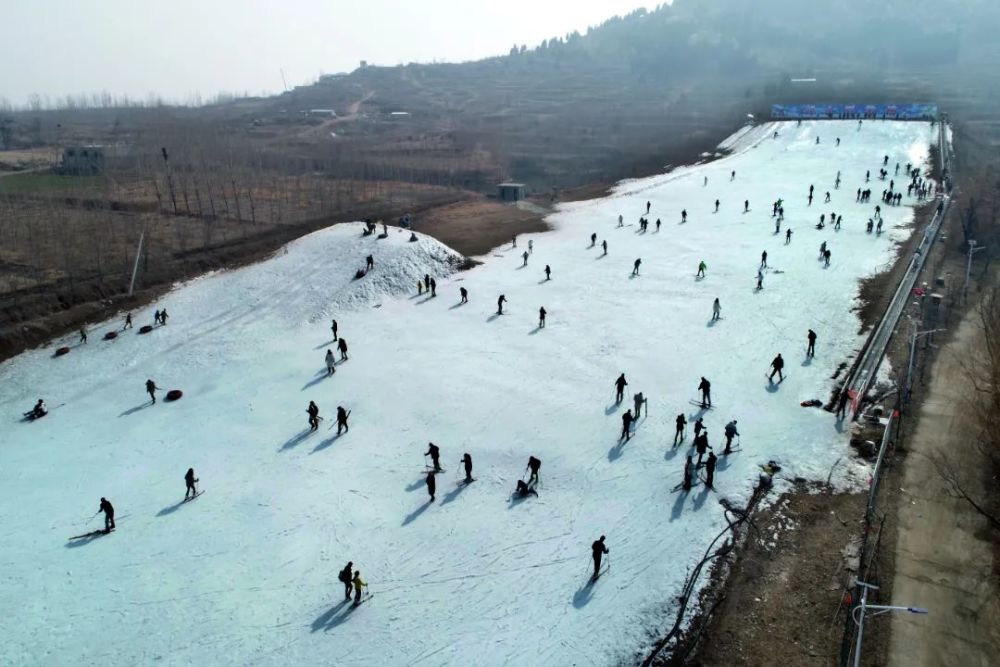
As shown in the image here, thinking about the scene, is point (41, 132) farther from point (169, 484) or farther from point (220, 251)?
point (169, 484)

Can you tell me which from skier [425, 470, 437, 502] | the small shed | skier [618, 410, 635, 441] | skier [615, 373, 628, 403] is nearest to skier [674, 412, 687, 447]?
skier [618, 410, 635, 441]

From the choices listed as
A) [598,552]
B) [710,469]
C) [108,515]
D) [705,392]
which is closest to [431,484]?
[598,552]

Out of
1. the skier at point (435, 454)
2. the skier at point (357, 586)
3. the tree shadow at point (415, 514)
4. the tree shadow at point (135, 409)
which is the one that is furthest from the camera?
the tree shadow at point (135, 409)

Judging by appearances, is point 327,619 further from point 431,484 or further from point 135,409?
point 135,409

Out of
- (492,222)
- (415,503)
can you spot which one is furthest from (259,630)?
(492,222)

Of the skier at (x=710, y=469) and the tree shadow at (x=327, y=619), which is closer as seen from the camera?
the tree shadow at (x=327, y=619)

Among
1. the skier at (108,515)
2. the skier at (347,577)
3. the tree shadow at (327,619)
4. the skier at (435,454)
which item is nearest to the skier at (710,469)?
the skier at (435,454)

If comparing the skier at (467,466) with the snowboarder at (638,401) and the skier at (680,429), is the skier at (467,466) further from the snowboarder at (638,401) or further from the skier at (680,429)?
the skier at (680,429)
